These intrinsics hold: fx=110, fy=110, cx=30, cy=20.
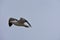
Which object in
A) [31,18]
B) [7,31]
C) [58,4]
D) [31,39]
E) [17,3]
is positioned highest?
[17,3]

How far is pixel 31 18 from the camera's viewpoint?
171 cm

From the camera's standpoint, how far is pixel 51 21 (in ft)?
5.38

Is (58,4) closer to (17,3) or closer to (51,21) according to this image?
(51,21)

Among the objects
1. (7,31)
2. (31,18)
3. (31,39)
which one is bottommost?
(31,39)

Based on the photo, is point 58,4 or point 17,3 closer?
point 58,4

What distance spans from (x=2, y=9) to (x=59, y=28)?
949 mm

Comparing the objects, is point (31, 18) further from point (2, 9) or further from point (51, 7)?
point (2, 9)

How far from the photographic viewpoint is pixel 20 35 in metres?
1.74

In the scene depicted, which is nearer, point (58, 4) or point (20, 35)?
point (58, 4)

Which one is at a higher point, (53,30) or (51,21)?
(51,21)

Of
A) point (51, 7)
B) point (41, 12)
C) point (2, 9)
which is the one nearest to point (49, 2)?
point (51, 7)

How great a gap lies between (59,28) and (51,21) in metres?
0.15

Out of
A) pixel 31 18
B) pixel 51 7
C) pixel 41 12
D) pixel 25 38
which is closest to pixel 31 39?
pixel 25 38

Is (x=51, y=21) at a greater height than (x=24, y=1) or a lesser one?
lesser
